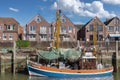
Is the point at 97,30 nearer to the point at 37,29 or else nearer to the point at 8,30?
the point at 37,29

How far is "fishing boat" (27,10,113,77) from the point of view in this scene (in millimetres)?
47000

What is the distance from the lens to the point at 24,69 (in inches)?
1999

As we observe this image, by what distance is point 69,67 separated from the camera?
159ft

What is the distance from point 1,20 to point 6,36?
15.1 feet

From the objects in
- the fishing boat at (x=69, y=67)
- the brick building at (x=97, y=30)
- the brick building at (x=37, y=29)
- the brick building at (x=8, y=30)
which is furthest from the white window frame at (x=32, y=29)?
the fishing boat at (x=69, y=67)

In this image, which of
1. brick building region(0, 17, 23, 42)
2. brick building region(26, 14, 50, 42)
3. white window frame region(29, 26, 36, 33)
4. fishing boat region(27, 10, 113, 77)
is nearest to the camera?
fishing boat region(27, 10, 113, 77)

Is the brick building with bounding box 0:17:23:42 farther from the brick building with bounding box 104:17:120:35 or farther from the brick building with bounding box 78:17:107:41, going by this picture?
the brick building with bounding box 104:17:120:35

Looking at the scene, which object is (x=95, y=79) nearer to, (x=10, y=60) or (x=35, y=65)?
(x=35, y=65)

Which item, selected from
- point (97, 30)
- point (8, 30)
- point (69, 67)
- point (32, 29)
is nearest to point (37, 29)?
point (32, 29)

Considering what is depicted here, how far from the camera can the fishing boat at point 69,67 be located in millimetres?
47000

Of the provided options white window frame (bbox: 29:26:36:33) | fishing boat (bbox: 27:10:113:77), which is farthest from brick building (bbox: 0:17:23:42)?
fishing boat (bbox: 27:10:113:77)

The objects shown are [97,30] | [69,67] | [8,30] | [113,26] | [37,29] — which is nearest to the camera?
[69,67]

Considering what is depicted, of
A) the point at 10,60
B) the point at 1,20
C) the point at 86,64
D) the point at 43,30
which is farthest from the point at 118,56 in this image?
the point at 1,20

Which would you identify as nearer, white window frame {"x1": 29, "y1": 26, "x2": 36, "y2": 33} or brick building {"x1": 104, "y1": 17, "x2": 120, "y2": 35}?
white window frame {"x1": 29, "y1": 26, "x2": 36, "y2": 33}
